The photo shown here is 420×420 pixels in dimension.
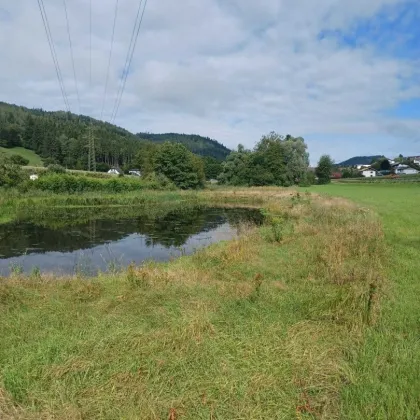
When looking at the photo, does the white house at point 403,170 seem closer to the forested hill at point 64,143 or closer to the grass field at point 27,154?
the forested hill at point 64,143

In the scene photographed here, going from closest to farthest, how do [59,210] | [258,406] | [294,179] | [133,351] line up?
[258,406], [133,351], [59,210], [294,179]

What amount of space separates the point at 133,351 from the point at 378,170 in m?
139

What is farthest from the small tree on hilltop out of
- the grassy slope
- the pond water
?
the grassy slope

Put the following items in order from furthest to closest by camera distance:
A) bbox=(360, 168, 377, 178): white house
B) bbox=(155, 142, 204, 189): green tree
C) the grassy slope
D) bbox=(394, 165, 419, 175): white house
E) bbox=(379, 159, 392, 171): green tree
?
bbox=(360, 168, 377, 178): white house, bbox=(379, 159, 392, 171): green tree, bbox=(394, 165, 419, 175): white house, bbox=(155, 142, 204, 189): green tree, the grassy slope

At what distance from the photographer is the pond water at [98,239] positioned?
1477 cm

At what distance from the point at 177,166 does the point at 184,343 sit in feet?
206

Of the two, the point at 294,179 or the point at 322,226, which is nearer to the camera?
the point at 322,226

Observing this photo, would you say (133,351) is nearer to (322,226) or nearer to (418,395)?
(418,395)

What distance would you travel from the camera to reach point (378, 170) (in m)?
128

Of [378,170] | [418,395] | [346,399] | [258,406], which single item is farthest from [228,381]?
[378,170]

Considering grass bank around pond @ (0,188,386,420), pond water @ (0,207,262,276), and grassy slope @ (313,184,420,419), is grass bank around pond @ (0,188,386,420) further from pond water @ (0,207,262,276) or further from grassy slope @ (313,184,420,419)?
pond water @ (0,207,262,276)

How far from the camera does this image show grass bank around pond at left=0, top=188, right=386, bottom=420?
3.94 metres

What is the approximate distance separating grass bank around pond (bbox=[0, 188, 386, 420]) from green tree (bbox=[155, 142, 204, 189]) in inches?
2281

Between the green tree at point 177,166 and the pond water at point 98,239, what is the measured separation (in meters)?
33.6
